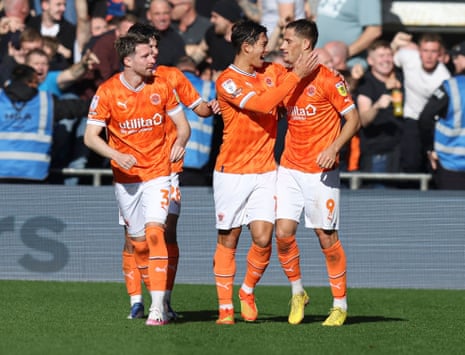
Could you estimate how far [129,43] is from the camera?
30.8 feet

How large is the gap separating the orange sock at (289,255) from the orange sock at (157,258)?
0.97m

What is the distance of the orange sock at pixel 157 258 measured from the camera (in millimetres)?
9195

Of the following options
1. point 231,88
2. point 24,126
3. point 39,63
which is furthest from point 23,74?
point 231,88

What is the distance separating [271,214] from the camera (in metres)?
9.61

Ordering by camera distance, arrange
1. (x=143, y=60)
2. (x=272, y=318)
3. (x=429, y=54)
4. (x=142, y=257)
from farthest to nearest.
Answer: (x=429, y=54)
(x=272, y=318)
(x=142, y=257)
(x=143, y=60)

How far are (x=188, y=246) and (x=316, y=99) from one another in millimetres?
3727

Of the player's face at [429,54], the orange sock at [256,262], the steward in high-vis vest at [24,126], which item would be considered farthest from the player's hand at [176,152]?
the player's face at [429,54]

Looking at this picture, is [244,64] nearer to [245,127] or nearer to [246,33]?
[246,33]

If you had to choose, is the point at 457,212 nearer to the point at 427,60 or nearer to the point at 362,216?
the point at 362,216

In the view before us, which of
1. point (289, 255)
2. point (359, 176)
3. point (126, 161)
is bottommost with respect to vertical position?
point (289, 255)

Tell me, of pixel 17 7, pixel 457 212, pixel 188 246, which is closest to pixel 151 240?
pixel 188 246

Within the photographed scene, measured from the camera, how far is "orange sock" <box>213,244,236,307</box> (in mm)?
9547

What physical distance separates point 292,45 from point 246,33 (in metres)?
0.38

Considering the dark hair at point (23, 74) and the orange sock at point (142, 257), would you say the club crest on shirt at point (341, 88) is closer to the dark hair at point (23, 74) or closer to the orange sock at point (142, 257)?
the orange sock at point (142, 257)
